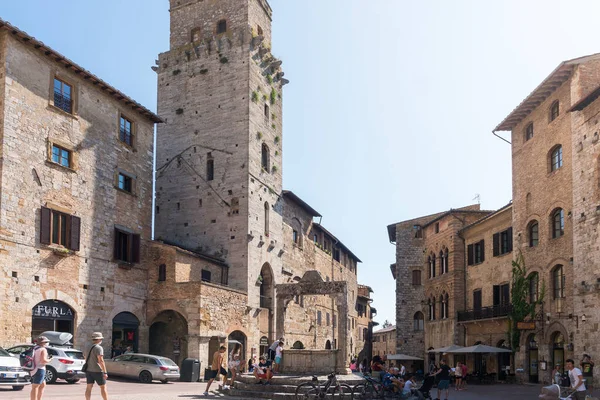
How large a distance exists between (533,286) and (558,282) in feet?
7.64

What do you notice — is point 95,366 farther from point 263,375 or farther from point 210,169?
point 210,169

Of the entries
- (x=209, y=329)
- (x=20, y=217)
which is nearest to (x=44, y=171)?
(x=20, y=217)

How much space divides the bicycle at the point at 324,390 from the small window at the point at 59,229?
461 inches

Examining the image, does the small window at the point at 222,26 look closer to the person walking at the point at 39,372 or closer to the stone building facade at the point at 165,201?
the stone building facade at the point at 165,201

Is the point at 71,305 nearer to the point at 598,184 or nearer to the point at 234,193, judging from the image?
the point at 234,193

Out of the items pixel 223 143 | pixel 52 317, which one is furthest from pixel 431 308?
pixel 52 317

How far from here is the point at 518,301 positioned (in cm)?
3138

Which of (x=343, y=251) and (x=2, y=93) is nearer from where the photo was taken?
(x=2, y=93)

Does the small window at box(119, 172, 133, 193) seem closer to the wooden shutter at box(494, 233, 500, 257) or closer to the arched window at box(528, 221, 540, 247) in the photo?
the arched window at box(528, 221, 540, 247)

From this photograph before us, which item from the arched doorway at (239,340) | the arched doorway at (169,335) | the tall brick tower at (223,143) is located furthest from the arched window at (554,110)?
the arched doorway at (169,335)

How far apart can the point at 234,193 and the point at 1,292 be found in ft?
48.3

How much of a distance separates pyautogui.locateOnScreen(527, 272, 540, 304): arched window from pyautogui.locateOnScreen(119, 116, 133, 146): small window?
764 inches

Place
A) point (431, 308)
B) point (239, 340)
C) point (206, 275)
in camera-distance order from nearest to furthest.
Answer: point (206, 275)
point (239, 340)
point (431, 308)

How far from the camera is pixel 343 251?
5875cm
